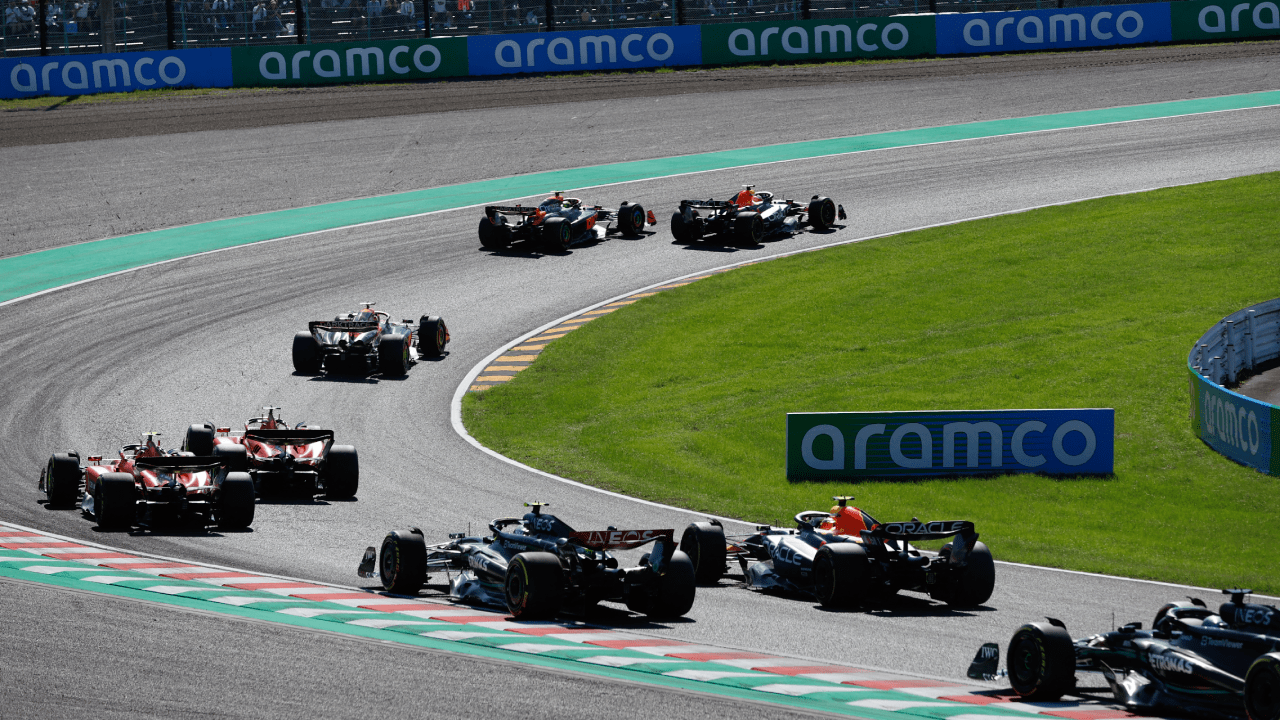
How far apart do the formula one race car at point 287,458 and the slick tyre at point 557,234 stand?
1648 cm

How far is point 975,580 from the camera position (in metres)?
14.7

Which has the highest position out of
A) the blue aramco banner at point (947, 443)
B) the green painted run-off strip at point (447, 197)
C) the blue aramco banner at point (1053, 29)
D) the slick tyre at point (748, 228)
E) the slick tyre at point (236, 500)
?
the blue aramco banner at point (1053, 29)

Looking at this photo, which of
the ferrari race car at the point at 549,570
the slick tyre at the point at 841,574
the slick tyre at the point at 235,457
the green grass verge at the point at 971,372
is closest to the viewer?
the ferrari race car at the point at 549,570

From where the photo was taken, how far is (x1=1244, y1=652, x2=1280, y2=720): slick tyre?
10008 mm

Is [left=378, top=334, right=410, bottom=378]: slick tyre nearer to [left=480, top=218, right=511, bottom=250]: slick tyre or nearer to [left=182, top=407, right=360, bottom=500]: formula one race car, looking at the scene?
[left=182, top=407, right=360, bottom=500]: formula one race car

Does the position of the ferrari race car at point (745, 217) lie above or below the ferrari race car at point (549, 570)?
above

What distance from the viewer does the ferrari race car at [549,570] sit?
13570 millimetres

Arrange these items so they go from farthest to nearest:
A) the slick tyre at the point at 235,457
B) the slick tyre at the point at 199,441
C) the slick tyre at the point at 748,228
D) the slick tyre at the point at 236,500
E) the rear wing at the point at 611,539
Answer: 1. the slick tyre at the point at 748,228
2. the slick tyre at the point at 199,441
3. the slick tyre at the point at 235,457
4. the slick tyre at the point at 236,500
5. the rear wing at the point at 611,539

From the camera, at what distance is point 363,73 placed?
50812mm

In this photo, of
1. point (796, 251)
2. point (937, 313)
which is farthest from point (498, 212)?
point (937, 313)

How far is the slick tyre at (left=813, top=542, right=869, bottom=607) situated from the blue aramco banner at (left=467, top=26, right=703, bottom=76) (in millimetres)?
39243

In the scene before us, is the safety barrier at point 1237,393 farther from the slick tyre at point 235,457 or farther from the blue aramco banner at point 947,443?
the slick tyre at point 235,457

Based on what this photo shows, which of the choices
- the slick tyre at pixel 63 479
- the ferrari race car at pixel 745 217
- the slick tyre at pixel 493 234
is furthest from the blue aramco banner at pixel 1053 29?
the slick tyre at pixel 63 479

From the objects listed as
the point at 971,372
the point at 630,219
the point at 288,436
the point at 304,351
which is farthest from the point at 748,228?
the point at 288,436
